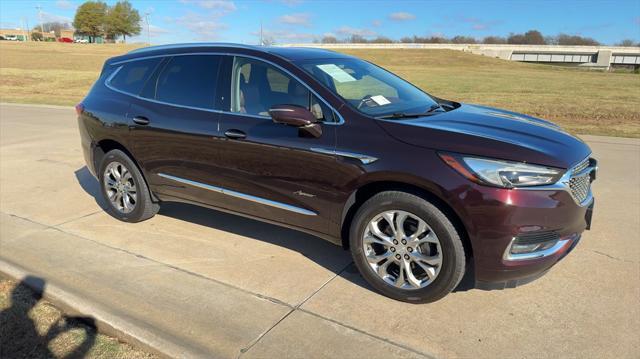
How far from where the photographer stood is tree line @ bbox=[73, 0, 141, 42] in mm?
111000

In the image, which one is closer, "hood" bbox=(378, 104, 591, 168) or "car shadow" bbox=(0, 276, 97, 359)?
"car shadow" bbox=(0, 276, 97, 359)

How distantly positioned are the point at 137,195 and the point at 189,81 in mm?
Answer: 1337

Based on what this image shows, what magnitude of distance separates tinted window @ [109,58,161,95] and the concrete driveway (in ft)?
4.57

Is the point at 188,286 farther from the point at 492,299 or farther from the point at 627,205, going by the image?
the point at 627,205

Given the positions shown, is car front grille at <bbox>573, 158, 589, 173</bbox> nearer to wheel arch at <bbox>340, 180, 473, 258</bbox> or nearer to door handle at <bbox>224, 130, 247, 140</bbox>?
wheel arch at <bbox>340, 180, 473, 258</bbox>

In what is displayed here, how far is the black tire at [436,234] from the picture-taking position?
3137mm

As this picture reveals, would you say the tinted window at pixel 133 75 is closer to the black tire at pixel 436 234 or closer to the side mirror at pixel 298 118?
the side mirror at pixel 298 118

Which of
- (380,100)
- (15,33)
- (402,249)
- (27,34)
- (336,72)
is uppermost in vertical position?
(15,33)

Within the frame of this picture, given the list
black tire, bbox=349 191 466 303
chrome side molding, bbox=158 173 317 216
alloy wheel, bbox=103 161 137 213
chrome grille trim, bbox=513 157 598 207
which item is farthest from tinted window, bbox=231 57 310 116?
chrome grille trim, bbox=513 157 598 207

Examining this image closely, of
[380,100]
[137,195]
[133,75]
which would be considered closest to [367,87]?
[380,100]

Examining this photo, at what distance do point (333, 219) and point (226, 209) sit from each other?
45.0 inches

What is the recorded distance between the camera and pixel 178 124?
4363 millimetres

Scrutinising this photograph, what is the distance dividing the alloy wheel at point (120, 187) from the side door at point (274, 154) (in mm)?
1384

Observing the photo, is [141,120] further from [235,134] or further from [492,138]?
[492,138]
